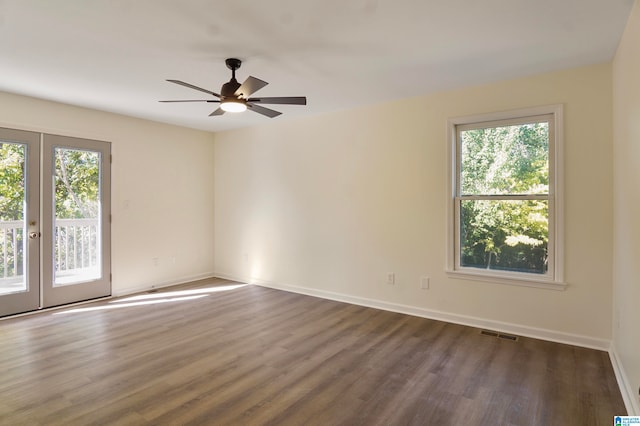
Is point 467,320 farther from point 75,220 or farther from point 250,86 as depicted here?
point 75,220

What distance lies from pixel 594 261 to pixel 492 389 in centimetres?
160

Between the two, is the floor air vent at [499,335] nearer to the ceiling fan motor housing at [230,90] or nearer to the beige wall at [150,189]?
the ceiling fan motor housing at [230,90]

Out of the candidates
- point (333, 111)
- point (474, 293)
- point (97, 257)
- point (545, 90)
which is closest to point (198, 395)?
point (474, 293)

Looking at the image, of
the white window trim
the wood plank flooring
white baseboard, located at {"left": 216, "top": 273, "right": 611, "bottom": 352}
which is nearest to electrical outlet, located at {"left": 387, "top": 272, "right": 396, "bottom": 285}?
white baseboard, located at {"left": 216, "top": 273, "right": 611, "bottom": 352}

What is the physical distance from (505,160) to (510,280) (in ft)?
3.99

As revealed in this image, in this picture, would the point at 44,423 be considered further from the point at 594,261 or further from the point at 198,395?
the point at 594,261

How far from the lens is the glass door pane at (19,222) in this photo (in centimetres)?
394

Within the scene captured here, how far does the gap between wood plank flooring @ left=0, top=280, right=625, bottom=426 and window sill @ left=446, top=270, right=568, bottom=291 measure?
20.5 inches

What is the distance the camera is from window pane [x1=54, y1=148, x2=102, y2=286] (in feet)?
14.4

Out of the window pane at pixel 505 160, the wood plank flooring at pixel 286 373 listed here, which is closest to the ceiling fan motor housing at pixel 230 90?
the wood plank flooring at pixel 286 373

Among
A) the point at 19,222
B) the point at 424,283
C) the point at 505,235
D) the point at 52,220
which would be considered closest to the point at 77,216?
the point at 52,220

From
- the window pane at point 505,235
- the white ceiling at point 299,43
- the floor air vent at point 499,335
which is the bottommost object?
the floor air vent at point 499,335

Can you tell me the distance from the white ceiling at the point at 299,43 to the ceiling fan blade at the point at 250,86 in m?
0.31

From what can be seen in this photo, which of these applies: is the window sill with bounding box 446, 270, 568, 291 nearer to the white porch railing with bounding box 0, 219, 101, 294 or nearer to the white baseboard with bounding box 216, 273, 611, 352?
the white baseboard with bounding box 216, 273, 611, 352
